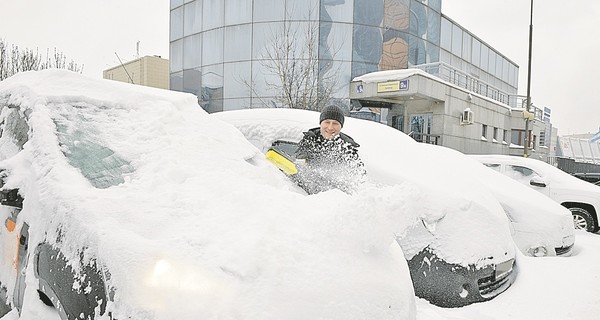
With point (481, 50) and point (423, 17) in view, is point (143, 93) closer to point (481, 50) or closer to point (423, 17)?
point (423, 17)

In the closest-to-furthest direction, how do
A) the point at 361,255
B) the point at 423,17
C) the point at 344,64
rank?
the point at 361,255 → the point at 344,64 → the point at 423,17

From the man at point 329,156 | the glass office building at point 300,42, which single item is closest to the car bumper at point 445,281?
the man at point 329,156

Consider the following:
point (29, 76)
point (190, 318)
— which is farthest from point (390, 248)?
point (29, 76)

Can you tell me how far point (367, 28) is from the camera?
72.7 ft

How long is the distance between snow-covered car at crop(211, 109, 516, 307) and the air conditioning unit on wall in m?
14.7

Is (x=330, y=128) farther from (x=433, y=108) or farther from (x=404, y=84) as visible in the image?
(x=433, y=108)

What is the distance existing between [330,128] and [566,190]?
6298 millimetres

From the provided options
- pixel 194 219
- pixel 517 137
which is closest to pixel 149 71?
pixel 517 137

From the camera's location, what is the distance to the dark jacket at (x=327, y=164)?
3635 millimetres

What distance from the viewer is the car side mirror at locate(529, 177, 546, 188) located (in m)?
8.12

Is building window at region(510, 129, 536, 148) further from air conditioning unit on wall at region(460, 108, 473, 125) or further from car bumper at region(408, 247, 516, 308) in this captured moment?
car bumper at region(408, 247, 516, 308)

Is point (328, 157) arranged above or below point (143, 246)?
above

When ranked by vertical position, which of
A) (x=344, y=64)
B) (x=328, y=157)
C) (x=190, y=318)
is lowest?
(x=190, y=318)

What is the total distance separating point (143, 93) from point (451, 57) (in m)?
27.1
